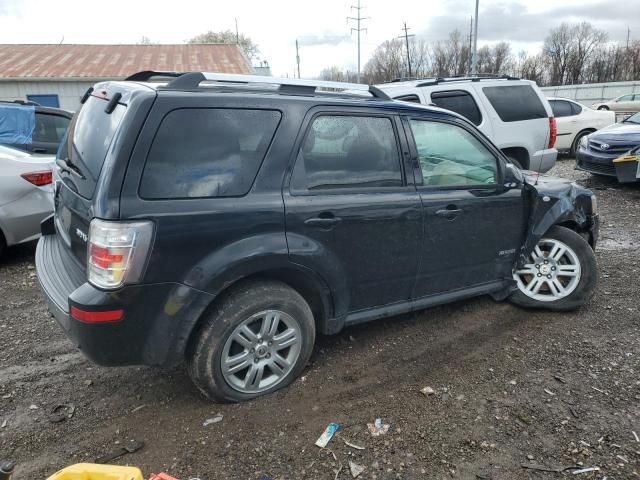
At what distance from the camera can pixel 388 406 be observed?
2.86 meters

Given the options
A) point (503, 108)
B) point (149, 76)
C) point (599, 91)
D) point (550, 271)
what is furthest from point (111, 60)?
point (599, 91)

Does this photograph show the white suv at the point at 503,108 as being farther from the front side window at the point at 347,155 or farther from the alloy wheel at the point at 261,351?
the alloy wheel at the point at 261,351

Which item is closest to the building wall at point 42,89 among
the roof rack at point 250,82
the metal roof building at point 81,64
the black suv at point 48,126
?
the metal roof building at point 81,64

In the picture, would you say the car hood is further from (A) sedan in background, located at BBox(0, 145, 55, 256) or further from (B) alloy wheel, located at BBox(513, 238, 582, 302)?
(A) sedan in background, located at BBox(0, 145, 55, 256)

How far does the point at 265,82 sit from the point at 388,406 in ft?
6.87

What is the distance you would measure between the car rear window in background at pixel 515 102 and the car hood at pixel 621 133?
7.61 feet

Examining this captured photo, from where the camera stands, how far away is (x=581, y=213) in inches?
163

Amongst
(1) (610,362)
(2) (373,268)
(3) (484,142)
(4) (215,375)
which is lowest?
(1) (610,362)

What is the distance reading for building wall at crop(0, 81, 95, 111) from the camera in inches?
718

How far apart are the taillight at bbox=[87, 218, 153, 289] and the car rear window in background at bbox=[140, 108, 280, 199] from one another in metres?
0.19

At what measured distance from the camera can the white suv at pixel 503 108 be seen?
7199 mm

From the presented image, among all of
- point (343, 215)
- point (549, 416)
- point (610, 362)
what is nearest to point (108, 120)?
point (343, 215)

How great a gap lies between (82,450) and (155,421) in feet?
1.28

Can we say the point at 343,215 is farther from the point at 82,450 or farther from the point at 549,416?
the point at 82,450
